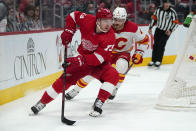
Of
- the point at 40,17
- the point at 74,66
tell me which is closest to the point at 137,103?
the point at 74,66

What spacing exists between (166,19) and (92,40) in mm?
3886

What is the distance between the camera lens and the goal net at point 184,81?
13.0 feet

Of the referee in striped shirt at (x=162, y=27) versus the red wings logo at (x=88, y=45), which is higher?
the red wings logo at (x=88, y=45)

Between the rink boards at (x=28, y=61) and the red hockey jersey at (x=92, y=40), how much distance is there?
0.96 metres

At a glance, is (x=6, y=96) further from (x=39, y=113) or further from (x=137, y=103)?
(x=137, y=103)

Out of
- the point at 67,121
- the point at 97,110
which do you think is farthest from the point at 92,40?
the point at 67,121

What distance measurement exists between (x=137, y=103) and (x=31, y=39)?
1.57 m

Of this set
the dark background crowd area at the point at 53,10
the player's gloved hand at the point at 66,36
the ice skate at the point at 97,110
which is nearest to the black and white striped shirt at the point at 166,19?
the dark background crowd area at the point at 53,10

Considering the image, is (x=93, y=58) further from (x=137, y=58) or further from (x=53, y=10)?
(x=53, y=10)

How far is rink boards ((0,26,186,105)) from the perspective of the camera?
4.39 metres

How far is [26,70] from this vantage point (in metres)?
4.87

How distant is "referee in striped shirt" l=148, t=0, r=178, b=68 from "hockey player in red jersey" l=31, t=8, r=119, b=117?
3.70 meters

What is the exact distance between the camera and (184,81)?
4.01 m

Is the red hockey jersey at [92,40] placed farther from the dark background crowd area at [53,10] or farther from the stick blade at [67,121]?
the dark background crowd area at [53,10]
